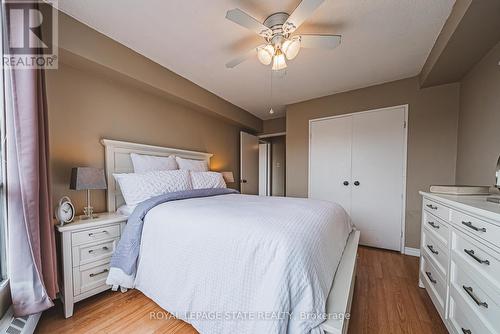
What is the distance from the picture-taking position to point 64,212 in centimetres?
155

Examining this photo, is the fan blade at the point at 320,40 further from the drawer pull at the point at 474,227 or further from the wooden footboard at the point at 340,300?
the wooden footboard at the point at 340,300

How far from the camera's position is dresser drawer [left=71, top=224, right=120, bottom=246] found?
153 centimetres

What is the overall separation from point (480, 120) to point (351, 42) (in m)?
1.45

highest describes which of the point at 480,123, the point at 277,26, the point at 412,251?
the point at 277,26

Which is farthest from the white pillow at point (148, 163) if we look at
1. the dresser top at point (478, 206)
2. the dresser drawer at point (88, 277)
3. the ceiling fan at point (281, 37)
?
the dresser top at point (478, 206)

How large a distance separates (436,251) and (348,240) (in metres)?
0.62

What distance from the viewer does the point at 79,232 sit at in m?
1.54

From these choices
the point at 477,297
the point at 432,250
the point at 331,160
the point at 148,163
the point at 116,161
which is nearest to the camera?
the point at 477,297

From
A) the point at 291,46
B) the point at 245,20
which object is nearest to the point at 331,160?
the point at 291,46

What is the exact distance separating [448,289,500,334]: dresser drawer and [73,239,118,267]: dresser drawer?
2.44m

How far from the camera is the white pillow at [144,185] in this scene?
1.91 meters

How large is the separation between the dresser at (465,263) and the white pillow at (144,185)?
2.29 meters

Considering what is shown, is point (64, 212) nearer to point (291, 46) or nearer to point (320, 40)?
point (291, 46)

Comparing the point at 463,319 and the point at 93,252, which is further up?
the point at 93,252
